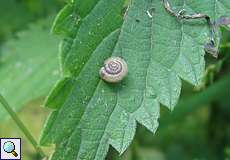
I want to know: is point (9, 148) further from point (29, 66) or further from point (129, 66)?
point (29, 66)

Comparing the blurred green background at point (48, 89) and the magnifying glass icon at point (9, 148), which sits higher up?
the magnifying glass icon at point (9, 148)

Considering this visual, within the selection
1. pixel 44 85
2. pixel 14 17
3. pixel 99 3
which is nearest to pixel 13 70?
pixel 44 85

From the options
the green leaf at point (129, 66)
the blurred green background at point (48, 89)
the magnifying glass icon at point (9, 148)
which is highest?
the green leaf at point (129, 66)

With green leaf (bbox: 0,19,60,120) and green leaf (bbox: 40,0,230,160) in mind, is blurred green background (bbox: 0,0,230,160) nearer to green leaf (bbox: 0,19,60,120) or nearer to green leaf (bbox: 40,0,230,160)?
green leaf (bbox: 0,19,60,120)

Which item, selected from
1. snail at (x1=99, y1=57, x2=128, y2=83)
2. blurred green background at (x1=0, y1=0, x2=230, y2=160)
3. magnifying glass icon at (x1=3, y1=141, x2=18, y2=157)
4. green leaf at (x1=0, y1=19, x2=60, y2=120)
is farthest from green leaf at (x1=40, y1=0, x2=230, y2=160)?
green leaf at (x1=0, y1=19, x2=60, y2=120)

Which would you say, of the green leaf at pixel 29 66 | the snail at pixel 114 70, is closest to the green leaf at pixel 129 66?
the snail at pixel 114 70

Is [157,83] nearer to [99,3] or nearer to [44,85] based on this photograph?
[99,3]

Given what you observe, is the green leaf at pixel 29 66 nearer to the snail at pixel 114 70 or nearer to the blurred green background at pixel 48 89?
the blurred green background at pixel 48 89
